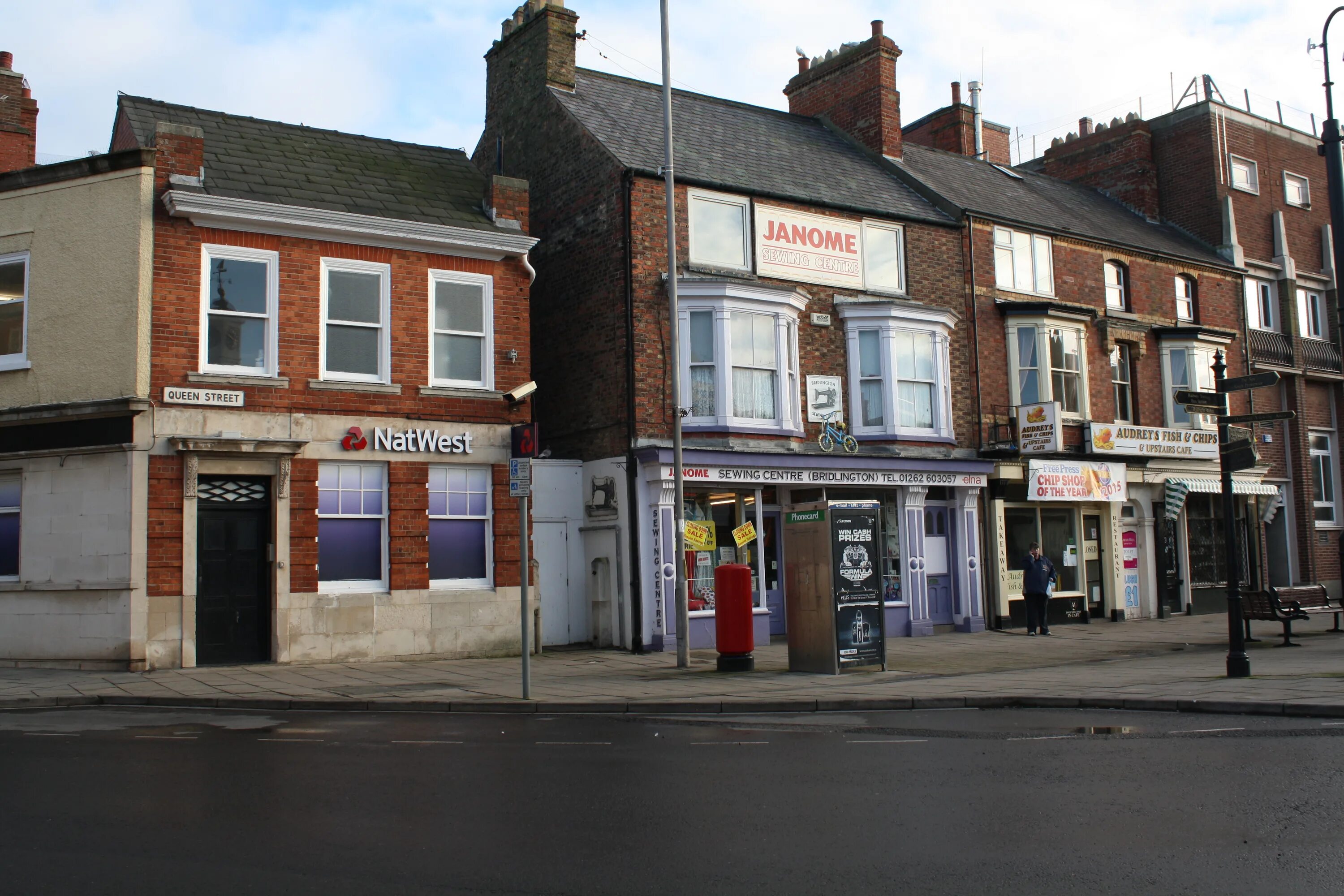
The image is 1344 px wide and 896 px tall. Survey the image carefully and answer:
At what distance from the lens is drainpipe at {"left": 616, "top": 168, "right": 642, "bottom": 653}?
19.7 meters

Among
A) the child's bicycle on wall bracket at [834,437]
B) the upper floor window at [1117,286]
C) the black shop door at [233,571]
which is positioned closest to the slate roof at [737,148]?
the child's bicycle on wall bracket at [834,437]

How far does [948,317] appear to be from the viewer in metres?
24.0

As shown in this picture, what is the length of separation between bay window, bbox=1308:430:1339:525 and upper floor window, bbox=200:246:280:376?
1091 inches

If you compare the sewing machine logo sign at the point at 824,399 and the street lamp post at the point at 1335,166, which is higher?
the street lamp post at the point at 1335,166

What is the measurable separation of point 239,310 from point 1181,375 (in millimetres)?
21865

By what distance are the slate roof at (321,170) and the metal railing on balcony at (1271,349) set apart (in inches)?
855

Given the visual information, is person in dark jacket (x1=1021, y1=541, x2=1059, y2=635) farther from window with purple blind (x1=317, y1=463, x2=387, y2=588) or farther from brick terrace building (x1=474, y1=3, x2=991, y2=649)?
window with purple blind (x1=317, y1=463, x2=387, y2=588)

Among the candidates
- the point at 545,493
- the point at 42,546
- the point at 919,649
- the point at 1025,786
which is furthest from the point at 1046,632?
the point at 42,546

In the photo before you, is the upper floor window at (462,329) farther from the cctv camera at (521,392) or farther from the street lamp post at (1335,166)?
the street lamp post at (1335,166)

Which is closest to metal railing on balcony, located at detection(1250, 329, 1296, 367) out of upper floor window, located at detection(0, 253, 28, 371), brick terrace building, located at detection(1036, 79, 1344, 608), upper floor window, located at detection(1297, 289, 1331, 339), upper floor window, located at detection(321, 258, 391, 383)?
brick terrace building, located at detection(1036, 79, 1344, 608)

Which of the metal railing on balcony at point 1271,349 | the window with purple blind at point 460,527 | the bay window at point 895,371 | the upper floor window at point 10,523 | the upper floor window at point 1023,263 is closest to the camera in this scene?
the upper floor window at point 10,523

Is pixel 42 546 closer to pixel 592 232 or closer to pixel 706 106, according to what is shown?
pixel 592 232

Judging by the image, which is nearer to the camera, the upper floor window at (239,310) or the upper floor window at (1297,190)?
the upper floor window at (239,310)

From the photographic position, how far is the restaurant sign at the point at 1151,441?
25516 mm
